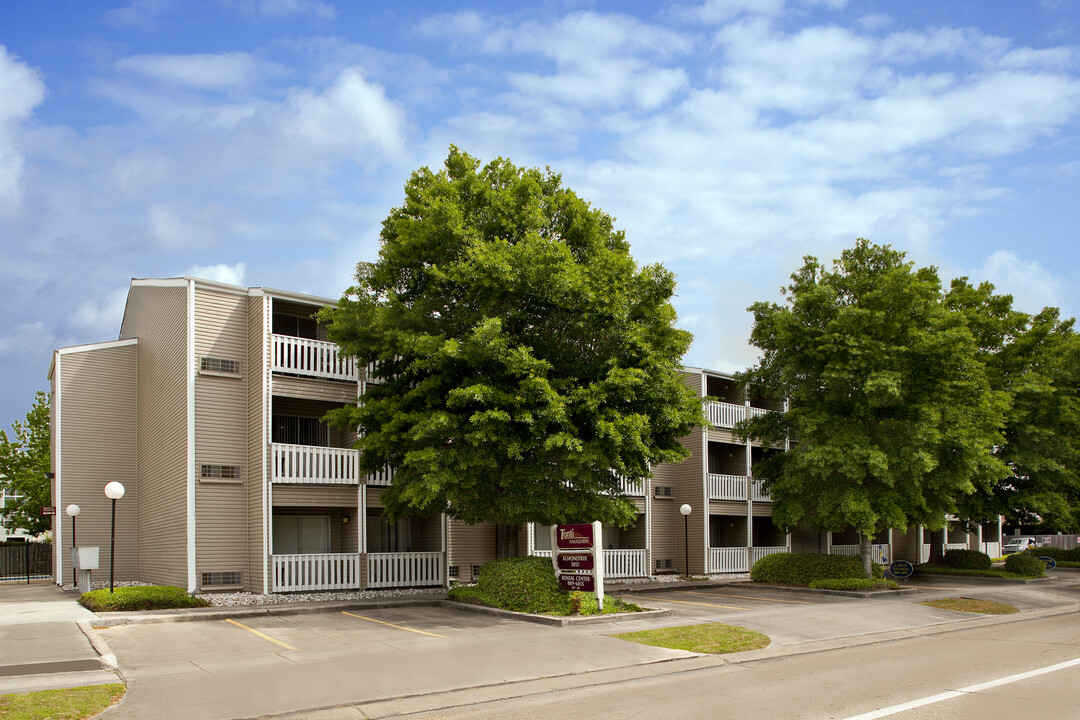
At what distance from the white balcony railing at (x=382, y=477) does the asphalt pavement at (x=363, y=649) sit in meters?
4.17

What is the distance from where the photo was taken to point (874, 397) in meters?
23.8

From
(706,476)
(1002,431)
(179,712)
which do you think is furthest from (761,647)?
(1002,431)

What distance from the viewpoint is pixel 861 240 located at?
26172mm

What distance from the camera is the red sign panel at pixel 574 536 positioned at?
17.8m

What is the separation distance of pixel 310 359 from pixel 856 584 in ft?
53.8

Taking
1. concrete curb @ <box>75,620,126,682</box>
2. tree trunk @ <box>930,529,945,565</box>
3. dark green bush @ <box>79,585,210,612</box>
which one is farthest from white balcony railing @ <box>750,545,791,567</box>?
concrete curb @ <box>75,620,126,682</box>

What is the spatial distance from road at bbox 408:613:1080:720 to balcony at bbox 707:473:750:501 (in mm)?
17268

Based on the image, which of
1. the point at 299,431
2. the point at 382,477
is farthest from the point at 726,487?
the point at 299,431

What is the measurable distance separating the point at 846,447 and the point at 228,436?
17.1 m

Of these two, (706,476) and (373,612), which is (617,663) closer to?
(373,612)

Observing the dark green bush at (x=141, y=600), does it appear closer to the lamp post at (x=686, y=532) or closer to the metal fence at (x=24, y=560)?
the lamp post at (x=686, y=532)

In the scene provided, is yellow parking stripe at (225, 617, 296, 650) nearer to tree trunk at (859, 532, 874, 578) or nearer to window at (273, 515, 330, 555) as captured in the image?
window at (273, 515, 330, 555)

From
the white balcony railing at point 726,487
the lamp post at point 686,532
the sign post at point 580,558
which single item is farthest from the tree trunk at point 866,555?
the sign post at point 580,558

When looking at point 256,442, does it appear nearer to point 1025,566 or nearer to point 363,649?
point 363,649
